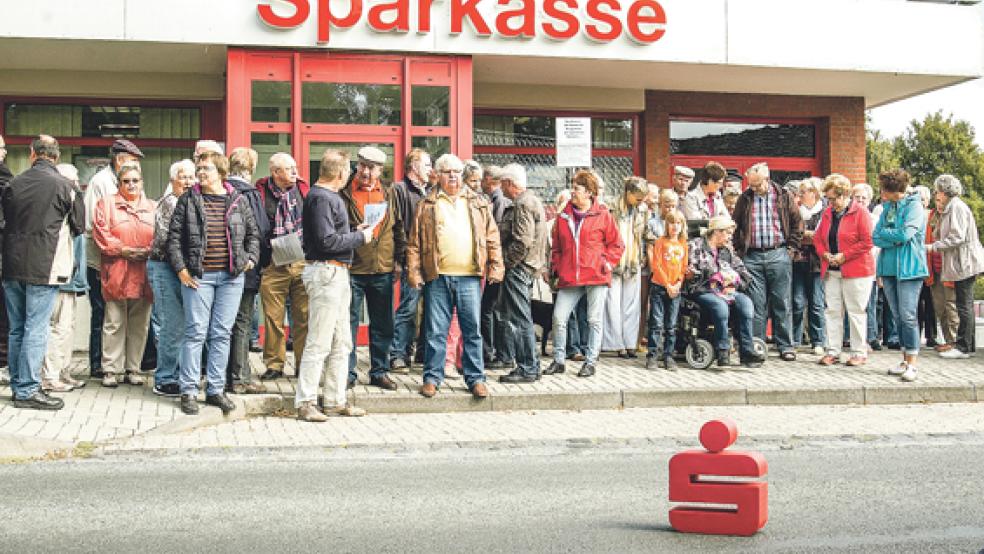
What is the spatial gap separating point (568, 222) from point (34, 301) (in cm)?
488

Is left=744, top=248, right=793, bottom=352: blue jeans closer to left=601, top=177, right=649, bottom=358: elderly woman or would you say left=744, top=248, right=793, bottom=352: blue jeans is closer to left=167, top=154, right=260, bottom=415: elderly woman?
left=601, top=177, right=649, bottom=358: elderly woman

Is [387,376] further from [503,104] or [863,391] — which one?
[503,104]

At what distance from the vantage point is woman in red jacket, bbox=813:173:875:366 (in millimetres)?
11656

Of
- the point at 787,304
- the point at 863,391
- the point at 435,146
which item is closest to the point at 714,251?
the point at 787,304

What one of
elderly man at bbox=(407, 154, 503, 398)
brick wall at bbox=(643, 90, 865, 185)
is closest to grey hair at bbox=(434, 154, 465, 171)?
elderly man at bbox=(407, 154, 503, 398)

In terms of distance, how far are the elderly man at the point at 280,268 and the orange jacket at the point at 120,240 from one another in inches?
39.8

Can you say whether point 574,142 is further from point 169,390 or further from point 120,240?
point 169,390

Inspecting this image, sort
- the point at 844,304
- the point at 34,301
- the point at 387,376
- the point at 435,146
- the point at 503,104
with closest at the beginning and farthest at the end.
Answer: the point at 34,301
the point at 387,376
the point at 844,304
the point at 435,146
the point at 503,104

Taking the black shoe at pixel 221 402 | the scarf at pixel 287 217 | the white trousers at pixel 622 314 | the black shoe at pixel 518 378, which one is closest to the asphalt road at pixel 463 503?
the black shoe at pixel 221 402

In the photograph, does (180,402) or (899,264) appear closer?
(180,402)

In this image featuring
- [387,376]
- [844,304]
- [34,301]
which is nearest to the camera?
[34,301]

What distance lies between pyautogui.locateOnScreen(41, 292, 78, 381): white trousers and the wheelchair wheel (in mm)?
5906

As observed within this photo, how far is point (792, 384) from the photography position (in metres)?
10.6

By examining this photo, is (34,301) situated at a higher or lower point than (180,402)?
higher
